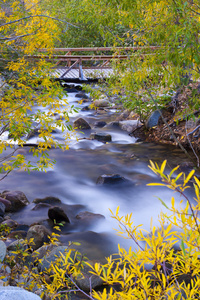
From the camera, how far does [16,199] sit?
15.7ft

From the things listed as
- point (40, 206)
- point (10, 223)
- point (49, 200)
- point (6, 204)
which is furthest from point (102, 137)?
point (10, 223)

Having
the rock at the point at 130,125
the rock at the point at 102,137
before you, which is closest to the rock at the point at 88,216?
the rock at the point at 102,137

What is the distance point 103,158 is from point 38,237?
3839 millimetres

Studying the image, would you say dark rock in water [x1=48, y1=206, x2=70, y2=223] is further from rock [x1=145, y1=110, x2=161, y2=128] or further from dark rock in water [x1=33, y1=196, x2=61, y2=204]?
rock [x1=145, y1=110, x2=161, y2=128]

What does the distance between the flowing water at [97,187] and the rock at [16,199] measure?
10 cm

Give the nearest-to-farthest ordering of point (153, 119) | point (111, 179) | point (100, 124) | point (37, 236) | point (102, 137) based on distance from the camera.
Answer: point (37, 236) → point (111, 179) → point (153, 119) → point (102, 137) → point (100, 124)

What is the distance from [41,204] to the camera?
4.84 meters

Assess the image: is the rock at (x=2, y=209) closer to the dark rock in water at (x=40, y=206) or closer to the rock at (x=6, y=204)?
the rock at (x=6, y=204)

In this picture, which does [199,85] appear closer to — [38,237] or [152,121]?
[152,121]

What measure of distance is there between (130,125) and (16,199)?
5.34 meters

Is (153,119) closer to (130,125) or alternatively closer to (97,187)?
(130,125)

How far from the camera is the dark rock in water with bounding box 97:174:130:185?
5.88 m

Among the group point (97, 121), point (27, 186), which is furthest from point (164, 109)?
point (27, 186)

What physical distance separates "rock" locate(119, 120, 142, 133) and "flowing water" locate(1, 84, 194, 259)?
1.43ft
